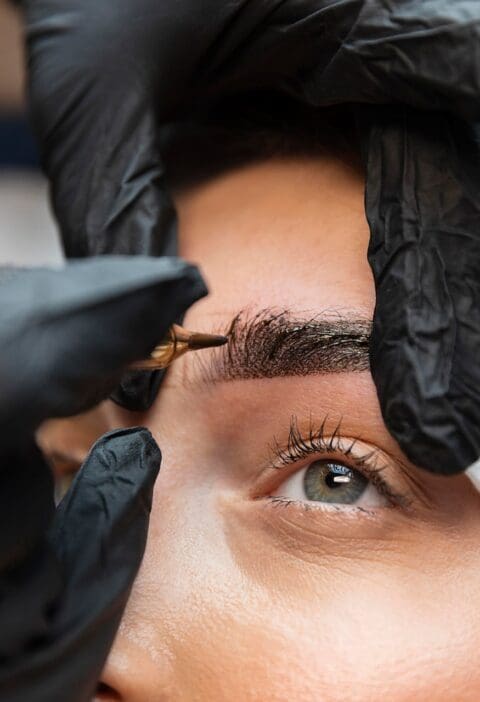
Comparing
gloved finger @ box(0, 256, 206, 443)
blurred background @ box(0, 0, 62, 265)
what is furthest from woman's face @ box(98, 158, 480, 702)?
blurred background @ box(0, 0, 62, 265)

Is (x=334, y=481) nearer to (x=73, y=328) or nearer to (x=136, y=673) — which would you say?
(x=136, y=673)

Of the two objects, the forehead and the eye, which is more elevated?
the forehead

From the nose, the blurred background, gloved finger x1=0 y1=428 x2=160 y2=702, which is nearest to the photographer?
gloved finger x1=0 y1=428 x2=160 y2=702

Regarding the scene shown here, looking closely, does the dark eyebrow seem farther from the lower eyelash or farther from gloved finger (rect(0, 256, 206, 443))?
gloved finger (rect(0, 256, 206, 443))

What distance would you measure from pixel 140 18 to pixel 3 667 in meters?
0.67

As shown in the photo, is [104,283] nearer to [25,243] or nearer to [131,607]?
[131,607]

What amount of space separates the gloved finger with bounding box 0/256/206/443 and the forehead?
308 mm

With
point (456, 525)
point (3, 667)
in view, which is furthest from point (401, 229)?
point (3, 667)

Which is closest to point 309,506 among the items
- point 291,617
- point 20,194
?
point 291,617

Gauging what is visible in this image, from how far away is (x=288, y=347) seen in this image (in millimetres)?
875

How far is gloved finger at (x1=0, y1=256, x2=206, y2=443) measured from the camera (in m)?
0.56

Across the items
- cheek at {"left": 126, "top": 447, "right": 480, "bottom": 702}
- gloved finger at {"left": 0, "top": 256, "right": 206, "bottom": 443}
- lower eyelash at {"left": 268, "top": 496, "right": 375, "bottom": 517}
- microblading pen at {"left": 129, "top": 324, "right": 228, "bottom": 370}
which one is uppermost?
gloved finger at {"left": 0, "top": 256, "right": 206, "bottom": 443}

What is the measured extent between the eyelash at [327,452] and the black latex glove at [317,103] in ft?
0.25

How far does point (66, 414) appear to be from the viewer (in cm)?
58
